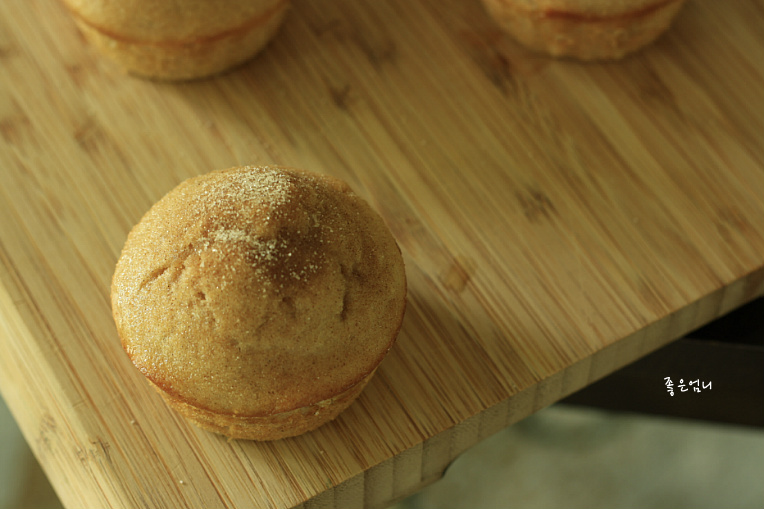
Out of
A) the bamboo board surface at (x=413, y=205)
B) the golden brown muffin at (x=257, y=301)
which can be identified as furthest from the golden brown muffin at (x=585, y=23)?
the golden brown muffin at (x=257, y=301)

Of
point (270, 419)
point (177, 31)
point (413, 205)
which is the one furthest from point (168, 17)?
point (270, 419)

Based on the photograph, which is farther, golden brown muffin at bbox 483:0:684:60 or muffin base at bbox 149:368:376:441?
golden brown muffin at bbox 483:0:684:60

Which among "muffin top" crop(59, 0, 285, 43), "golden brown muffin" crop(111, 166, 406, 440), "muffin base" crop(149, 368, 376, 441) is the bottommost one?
"muffin base" crop(149, 368, 376, 441)

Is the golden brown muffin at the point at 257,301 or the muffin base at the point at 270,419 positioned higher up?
the golden brown muffin at the point at 257,301

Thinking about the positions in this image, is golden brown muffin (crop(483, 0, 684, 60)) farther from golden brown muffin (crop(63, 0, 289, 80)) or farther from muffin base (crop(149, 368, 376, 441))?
muffin base (crop(149, 368, 376, 441))

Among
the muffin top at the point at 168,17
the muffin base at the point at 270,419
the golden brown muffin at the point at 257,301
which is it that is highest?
the muffin top at the point at 168,17

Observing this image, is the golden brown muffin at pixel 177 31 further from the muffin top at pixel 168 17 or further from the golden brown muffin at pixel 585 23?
the golden brown muffin at pixel 585 23

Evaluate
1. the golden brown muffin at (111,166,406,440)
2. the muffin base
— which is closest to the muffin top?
the golden brown muffin at (111,166,406,440)

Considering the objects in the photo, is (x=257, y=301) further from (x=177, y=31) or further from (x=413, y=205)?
(x=177, y=31)
